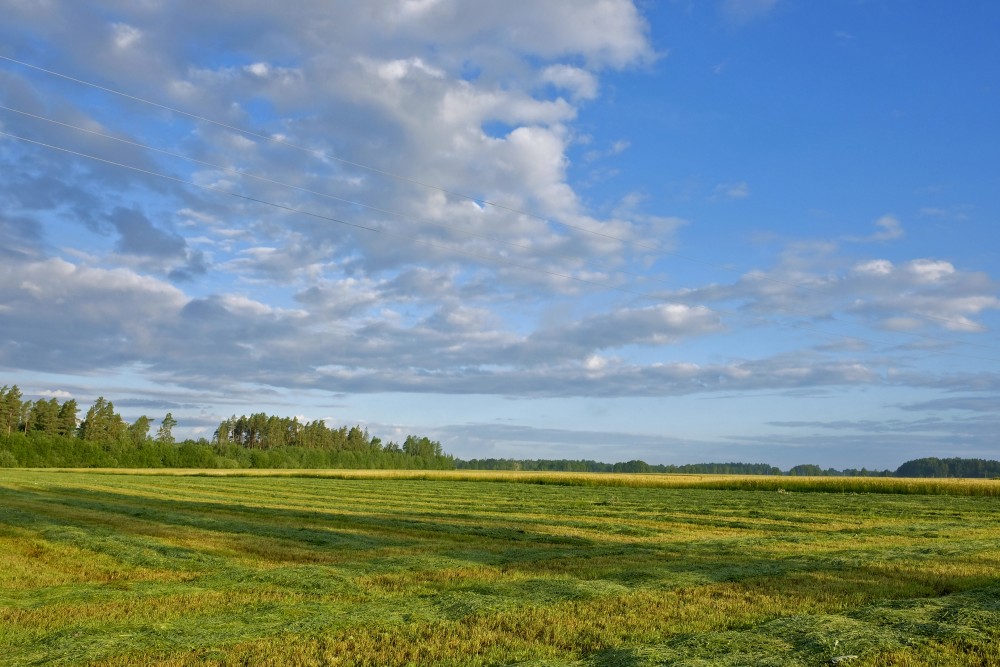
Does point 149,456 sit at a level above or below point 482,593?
below

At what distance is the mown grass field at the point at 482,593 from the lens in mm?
8781

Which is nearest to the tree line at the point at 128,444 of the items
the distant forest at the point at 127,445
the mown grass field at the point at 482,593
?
the distant forest at the point at 127,445

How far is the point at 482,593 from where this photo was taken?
40.7ft

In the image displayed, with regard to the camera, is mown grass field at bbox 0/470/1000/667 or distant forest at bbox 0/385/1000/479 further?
distant forest at bbox 0/385/1000/479

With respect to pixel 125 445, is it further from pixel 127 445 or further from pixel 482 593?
pixel 482 593

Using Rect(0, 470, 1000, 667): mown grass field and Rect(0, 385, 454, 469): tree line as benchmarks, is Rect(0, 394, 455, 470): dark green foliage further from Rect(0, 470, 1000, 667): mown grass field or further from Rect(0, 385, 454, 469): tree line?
Result: Rect(0, 470, 1000, 667): mown grass field

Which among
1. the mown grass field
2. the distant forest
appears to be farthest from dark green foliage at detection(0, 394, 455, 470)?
the mown grass field

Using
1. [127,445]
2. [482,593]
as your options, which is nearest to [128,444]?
[127,445]

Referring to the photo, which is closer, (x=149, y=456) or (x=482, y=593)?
(x=482, y=593)

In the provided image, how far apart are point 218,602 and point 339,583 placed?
7.26ft

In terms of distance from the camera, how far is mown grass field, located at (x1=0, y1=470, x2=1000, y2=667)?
28.8 feet

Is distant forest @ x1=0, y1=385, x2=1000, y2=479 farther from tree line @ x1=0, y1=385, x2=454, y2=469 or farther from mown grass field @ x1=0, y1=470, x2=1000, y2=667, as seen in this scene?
mown grass field @ x1=0, y1=470, x2=1000, y2=667

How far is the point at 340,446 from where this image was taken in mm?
199000

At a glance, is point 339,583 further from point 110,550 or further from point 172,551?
point 110,550
